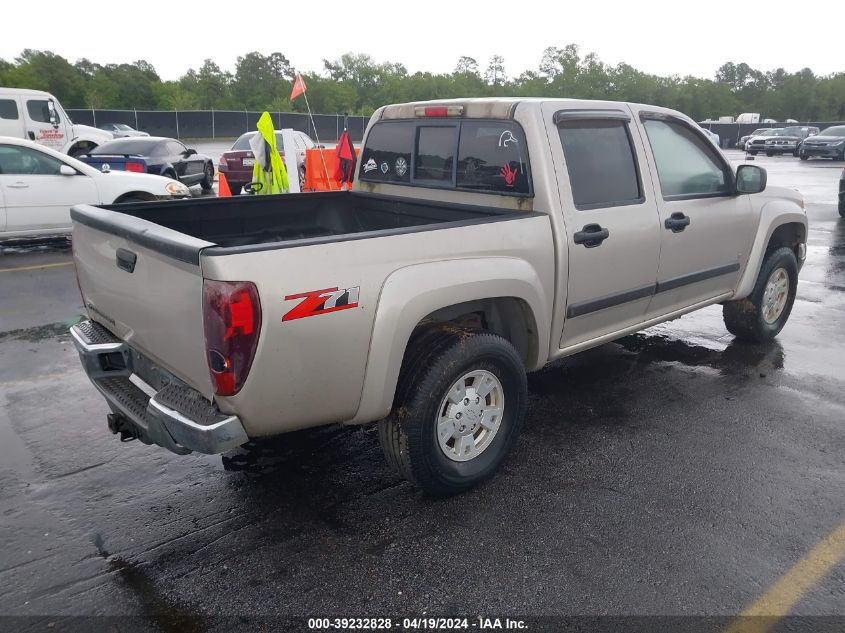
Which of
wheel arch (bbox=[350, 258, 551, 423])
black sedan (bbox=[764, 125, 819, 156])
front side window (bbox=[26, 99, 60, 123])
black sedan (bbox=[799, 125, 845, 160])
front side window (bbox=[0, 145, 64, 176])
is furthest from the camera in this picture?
black sedan (bbox=[764, 125, 819, 156])

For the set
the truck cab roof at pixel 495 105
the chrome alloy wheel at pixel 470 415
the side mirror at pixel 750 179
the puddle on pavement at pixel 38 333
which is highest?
the truck cab roof at pixel 495 105

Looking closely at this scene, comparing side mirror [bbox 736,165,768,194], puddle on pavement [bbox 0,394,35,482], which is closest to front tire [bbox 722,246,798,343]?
side mirror [bbox 736,165,768,194]

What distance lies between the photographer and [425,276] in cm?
295

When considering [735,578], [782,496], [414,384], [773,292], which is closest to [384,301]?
[414,384]

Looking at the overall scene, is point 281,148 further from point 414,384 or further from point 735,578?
point 735,578

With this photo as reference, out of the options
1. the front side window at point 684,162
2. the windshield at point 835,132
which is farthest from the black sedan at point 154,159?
the windshield at point 835,132

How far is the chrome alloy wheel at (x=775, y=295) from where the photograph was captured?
219 inches

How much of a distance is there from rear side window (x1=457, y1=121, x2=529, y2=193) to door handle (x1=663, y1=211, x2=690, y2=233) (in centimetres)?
115

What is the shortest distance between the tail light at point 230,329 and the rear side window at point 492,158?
1.85 m

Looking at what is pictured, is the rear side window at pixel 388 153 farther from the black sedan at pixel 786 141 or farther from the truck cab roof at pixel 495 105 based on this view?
Answer: the black sedan at pixel 786 141

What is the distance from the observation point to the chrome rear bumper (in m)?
2.57

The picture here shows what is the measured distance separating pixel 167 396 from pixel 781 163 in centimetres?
3199

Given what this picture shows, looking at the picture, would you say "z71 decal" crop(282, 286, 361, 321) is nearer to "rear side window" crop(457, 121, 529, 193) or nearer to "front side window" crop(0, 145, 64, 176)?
"rear side window" crop(457, 121, 529, 193)

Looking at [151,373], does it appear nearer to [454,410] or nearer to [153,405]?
[153,405]
